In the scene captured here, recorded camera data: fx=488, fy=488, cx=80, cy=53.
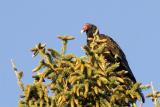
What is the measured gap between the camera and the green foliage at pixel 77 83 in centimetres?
584

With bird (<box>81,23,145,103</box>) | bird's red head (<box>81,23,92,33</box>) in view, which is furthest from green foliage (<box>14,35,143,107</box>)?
bird's red head (<box>81,23,92,33</box>)

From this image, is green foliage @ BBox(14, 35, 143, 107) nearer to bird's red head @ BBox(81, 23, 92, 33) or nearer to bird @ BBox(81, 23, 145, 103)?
bird @ BBox(81, 23, 145, 103)

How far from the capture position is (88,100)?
6129 millimetres

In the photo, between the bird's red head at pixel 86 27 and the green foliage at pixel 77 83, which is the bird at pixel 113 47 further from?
the green foliage at pixel 77 83

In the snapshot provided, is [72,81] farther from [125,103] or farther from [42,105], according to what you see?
[125,103]

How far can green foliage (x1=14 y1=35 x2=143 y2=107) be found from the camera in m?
5.84

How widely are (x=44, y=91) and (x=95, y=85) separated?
0.63m

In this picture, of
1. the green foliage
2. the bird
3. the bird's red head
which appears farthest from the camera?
the bird's red head

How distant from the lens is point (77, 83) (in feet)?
19.2

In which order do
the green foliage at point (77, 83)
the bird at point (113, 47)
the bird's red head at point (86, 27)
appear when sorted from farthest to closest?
the bird's red head at point (86, 27) → the bird at point (113, 47) → the green foliage at point (77, 83)

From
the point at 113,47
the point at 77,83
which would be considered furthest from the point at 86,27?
the point at 77,83

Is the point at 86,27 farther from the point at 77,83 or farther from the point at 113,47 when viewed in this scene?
the point at 77,83

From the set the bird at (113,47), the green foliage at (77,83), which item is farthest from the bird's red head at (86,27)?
the green foliage at (77,83)

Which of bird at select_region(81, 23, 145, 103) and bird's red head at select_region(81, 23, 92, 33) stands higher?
bird's red head at select_region(81, 23, 92, 33)
